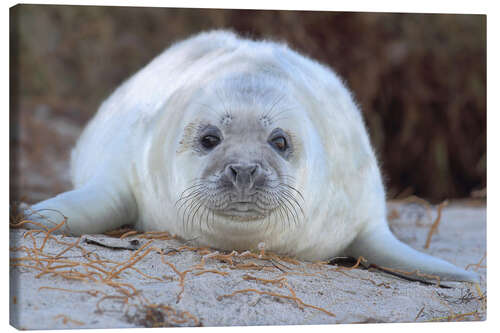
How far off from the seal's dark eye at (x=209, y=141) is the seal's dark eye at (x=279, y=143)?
0.29 metres

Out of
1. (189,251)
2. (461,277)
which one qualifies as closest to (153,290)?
(189,251)

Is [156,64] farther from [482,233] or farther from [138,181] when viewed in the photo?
[482,233]

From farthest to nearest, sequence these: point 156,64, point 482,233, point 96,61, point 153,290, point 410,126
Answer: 1. point 96,61
2. point 410,126
3. point 482,233
4. point 156,64
5. point 153,290

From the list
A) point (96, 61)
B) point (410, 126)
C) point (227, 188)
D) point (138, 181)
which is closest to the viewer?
point (227, 188)

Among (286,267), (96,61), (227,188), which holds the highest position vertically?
(96,61)

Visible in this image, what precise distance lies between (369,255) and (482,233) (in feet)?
6.06

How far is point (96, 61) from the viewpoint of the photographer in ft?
33.8

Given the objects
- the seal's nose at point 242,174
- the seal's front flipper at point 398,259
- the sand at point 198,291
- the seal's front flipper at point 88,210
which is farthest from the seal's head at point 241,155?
the seal's front flipper at point 398,259

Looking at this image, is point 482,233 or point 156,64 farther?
point 482,233

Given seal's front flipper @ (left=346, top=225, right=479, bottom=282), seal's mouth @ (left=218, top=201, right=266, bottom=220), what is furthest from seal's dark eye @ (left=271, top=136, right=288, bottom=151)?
seal's front flipper @ (left=346, top=225, right=479, bottom=282)

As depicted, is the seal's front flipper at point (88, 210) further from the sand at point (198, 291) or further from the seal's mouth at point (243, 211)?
the seal's mouth at point (243, 211)

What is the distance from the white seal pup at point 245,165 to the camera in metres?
3.79

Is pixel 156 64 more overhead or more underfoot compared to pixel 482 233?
more overhead

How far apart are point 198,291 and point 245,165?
2.06ft
